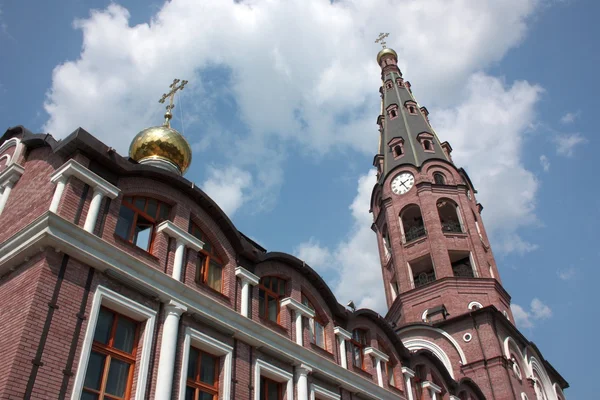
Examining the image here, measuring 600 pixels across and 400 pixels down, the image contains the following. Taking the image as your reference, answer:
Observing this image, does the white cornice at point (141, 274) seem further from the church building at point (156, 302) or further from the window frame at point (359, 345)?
the window frame at point (359, 345)

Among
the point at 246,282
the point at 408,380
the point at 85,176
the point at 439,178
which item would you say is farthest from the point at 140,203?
the point at 439,178

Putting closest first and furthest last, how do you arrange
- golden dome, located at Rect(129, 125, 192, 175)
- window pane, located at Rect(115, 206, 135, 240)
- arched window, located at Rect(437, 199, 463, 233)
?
1. window pane, located at Rect(115, 206, 135, 240)
2. golden dome, located at Rect(129, 125, 192, 175)
3. arched window, located at Rect(437, 199, 463, 233)

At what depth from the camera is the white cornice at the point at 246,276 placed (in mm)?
14977

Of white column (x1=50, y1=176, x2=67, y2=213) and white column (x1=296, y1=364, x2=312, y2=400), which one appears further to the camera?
white column (x1=296, y1=364, x2=312, y2=400)

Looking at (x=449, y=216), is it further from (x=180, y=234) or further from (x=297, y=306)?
(x=180, y=234)

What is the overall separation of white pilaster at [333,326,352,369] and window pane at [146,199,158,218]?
7.26m

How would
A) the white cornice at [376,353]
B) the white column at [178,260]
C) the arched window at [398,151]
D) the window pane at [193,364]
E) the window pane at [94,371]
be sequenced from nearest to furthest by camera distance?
the window pane at [94,371] < the window pane at [193,364] < the white column at [178,260] < the white cornice at [376,353] < the arched window at [398,151]

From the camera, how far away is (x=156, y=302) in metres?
12.2

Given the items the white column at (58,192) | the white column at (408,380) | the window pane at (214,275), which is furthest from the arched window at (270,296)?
the white column at (408,380)

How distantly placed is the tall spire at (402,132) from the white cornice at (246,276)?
23062 mm

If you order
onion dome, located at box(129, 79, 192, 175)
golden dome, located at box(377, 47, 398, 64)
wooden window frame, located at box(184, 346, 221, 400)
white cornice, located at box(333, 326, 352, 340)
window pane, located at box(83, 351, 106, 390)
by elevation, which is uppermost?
golden dome, located at box(377, 47, 398, 64)

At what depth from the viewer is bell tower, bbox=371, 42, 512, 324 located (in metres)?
30.1

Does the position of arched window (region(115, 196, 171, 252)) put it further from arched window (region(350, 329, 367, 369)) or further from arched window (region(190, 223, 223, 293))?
arched window (region(350, 329, 367, 369))

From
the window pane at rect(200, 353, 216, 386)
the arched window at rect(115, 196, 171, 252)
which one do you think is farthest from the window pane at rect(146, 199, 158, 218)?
the window pane at rect(200, 353, 216, 386)
